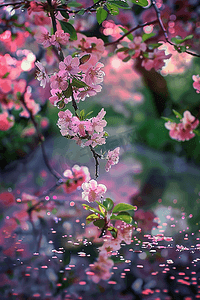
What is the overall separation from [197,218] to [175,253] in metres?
0.36

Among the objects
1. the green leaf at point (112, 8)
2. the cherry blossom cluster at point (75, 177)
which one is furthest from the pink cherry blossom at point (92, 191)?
the cherry blossom cluster at point (75, 177)

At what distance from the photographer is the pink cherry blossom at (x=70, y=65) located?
1.65ft

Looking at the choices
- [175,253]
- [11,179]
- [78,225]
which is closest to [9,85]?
[11,179]

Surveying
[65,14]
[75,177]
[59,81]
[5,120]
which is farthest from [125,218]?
[5,120]

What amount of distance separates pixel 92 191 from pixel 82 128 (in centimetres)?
17

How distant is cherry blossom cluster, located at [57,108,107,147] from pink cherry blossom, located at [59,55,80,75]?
0.21 ft

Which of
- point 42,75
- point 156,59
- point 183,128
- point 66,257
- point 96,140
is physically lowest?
point 66,257

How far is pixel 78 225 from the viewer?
82 cm

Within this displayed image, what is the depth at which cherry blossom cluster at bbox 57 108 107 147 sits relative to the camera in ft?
1.74

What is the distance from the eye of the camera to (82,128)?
0.53 metres

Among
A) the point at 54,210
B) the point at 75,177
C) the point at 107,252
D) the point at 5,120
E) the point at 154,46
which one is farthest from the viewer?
the point at 5,120

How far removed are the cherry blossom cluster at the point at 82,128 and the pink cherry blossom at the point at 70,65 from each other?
7 centimetres

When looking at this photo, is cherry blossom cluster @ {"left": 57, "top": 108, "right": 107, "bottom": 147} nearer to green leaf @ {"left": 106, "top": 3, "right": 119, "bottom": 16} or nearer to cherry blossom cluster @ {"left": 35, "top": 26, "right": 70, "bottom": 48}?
cherry blossom cluster @ {"left": 35, "top": 26, "right": 70, "bottom": 48}

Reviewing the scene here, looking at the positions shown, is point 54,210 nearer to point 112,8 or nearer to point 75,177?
point 75,177
